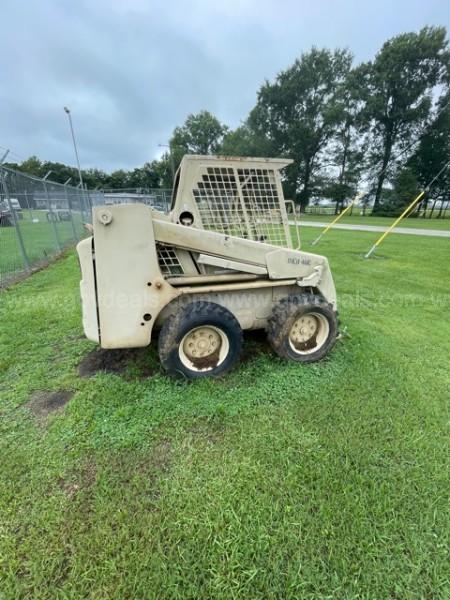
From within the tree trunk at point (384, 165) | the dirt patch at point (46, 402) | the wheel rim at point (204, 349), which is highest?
the tree trunk at point (384, 165)

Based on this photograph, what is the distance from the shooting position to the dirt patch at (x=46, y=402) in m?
2.13

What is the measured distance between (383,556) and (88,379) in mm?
2295

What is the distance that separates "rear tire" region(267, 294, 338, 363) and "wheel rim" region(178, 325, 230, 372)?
1.60 feet

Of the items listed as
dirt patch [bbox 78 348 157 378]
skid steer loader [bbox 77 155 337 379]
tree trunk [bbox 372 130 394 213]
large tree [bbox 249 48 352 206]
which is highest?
large tree [bbox 249 48 352 206]

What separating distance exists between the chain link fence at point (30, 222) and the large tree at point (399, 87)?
32.5 m

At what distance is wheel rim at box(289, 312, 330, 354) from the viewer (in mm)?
2705

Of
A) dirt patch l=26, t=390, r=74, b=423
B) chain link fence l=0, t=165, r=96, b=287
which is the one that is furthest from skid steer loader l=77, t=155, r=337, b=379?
chain link fence l=0, t=165, r=96, b=287

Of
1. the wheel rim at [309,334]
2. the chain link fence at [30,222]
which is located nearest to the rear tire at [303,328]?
the wheel rim at [309,334]

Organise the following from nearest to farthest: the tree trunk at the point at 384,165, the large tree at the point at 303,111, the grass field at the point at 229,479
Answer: the grass field at the point at 229,479
the tree trunk at the point at 384,165
the large tree at the point at 303,111

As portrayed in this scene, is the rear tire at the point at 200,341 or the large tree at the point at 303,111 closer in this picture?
the rear tire at the point at 200,341

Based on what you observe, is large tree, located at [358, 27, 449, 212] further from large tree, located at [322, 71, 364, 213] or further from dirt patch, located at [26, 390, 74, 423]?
dirt patch, located at [26, 390, 74, 423]

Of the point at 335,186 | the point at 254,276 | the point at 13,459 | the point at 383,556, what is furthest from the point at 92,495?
the point at 335,186

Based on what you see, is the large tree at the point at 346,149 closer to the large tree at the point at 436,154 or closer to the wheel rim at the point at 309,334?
the large tree at the point at 436,154

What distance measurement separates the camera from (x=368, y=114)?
3173cm
